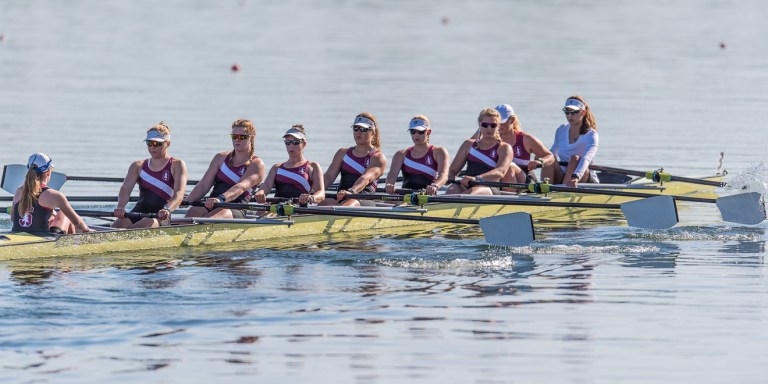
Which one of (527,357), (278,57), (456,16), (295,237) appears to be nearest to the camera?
(527,357)

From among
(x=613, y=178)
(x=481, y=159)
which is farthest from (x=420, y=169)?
(x=613, y=178)

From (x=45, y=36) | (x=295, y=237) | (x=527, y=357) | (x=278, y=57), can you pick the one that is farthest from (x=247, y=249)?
(x=45, y=36)

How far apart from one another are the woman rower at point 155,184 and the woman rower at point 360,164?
2234 mm

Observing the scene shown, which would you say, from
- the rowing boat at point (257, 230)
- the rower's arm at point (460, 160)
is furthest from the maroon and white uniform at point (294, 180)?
the rower's arm at point (460, 160)

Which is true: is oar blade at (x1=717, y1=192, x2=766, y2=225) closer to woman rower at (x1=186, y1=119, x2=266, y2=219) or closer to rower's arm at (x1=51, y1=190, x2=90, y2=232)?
woman rower at (x1=186, y1=119, x2=266, y2=219)

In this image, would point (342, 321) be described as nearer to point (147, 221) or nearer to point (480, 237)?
point (147, 221)

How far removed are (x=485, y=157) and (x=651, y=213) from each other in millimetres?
2703

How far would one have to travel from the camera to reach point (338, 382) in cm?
1008

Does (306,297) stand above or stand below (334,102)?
below

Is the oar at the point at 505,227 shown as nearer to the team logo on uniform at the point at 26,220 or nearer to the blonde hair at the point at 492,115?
the team logo on uniform at the point at 26,220

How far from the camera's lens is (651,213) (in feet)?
56.2

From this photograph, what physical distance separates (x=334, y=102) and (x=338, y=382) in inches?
932

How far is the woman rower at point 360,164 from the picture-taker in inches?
677

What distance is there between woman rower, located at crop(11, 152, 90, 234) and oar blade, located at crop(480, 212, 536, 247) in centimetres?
444
